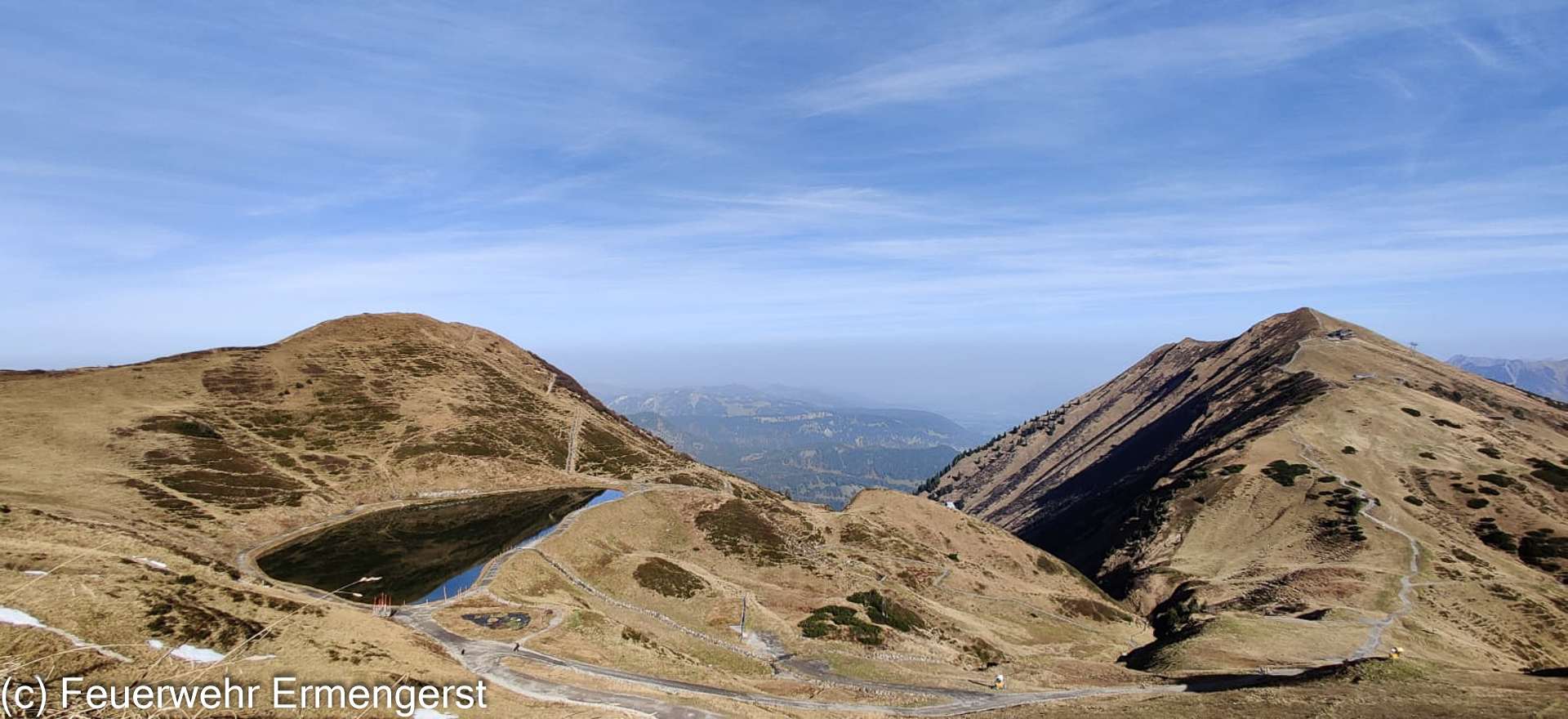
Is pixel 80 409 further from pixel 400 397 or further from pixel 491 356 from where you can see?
pixel 491 356

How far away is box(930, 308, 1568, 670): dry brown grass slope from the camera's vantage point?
267 ft

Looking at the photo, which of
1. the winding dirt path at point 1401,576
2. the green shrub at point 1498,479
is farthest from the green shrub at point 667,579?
the green shrub at point 1498,479

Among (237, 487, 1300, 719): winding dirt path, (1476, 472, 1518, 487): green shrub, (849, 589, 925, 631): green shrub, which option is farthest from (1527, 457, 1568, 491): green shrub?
(849, 589, 925, 631): green shrub

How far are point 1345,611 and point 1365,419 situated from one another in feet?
309

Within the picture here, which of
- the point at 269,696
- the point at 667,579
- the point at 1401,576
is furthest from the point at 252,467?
the point at 1401,576

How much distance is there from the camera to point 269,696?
24.7 meters

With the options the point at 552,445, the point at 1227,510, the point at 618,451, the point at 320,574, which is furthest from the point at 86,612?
the point at 1227,510

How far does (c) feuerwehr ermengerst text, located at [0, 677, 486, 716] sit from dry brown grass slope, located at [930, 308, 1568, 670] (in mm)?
69180

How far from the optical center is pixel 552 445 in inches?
4904

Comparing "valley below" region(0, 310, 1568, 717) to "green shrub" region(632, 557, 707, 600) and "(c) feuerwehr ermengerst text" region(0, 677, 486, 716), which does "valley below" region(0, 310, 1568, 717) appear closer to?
"green shrub" region(632, 557, 707, 600)

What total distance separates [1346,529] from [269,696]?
145 metres

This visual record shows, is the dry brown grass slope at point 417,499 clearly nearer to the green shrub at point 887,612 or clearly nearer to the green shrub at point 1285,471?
the green shrub at point 887,612

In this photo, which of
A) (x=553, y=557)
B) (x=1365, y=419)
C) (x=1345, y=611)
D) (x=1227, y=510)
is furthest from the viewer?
(x=1365, y=419)

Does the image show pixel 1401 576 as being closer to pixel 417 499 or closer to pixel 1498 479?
pixel 1498 479
